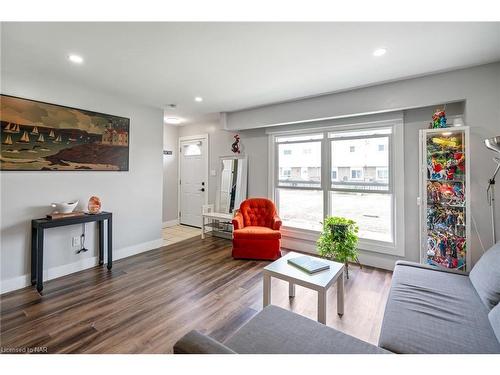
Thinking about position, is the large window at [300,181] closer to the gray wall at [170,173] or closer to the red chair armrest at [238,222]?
the red chair armrest at [238,222]

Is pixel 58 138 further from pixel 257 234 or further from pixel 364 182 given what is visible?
pixel 364 182

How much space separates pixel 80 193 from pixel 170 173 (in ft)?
8.53

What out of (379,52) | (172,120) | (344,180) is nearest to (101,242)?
(172,120)

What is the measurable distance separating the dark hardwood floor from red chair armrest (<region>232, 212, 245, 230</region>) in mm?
582

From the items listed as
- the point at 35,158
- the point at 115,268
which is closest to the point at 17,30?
the point at 35,158

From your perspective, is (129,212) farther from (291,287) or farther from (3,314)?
(291,287)

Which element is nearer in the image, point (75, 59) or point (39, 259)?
point (75, 59)

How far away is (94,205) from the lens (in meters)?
3.00

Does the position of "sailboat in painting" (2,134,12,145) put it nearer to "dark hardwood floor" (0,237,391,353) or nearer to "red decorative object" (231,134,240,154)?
"dark hardwood floor" (0,237,391,353)

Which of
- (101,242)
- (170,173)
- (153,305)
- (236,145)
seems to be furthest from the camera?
(170,173)

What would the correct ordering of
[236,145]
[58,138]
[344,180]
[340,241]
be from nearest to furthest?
[340,241] → [58,138] → [344,180] → [236,145]

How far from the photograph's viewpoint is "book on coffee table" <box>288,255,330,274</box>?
2033mm

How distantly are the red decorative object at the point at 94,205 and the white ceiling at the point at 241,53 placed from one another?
4.93ft

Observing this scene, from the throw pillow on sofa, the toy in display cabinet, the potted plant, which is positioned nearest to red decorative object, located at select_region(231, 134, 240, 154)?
the potted plant
